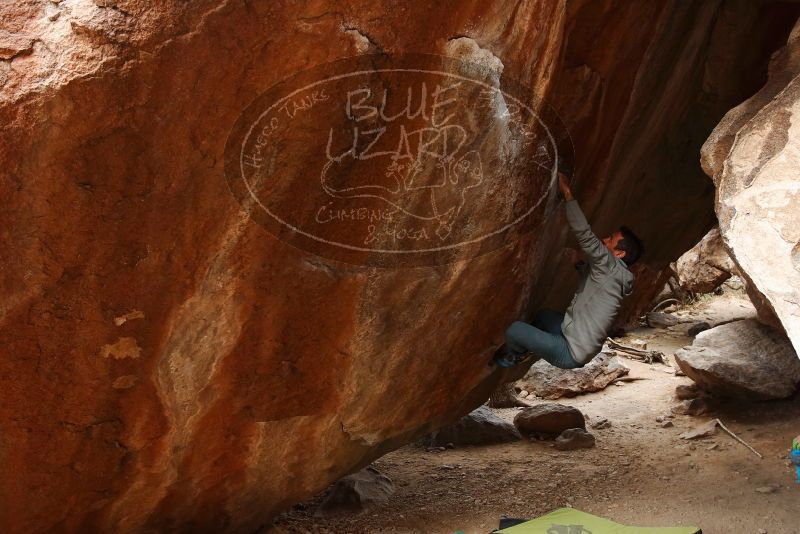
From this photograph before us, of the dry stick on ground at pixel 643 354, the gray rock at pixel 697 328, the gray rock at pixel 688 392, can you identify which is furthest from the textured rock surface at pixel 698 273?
the gray rock at pixel 688 392

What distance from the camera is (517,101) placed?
3830mm

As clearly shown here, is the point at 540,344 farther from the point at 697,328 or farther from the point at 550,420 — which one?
the point at 697,328

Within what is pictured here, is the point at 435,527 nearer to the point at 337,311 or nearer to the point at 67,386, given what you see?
the point at 337,311

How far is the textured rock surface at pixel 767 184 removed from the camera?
9.67ft

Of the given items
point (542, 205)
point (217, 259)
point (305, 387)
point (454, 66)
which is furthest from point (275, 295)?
point (542, 205)

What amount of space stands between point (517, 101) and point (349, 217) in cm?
104

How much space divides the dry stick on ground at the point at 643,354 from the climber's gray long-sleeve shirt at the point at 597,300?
6.11 meters

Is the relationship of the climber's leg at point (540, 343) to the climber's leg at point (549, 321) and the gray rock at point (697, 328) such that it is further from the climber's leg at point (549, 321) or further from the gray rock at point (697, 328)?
the gray rock at point (697, 328)

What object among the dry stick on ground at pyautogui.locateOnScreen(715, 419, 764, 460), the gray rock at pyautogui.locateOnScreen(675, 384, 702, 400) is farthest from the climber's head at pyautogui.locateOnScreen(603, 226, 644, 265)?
the gray rock at pyautogui.locateOnScreen(675, 384, 702, 400)

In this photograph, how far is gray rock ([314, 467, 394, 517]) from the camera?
17.8ft

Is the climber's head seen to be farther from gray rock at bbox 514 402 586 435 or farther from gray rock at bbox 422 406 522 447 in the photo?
gray rock at bbox 422 406 522 447

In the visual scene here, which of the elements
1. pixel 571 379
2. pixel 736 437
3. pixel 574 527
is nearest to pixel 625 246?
pixel 574 527

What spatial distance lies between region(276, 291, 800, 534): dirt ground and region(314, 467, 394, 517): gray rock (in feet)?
0.27

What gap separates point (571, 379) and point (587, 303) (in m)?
4.49
